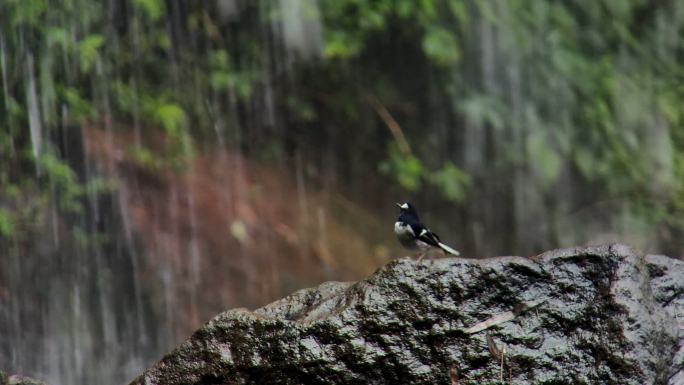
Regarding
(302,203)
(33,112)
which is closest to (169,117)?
(33,112)

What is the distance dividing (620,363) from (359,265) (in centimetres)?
599

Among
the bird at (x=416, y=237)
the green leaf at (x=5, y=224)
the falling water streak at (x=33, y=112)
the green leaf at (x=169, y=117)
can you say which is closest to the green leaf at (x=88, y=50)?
the falling water streak at (x=33, y=112)

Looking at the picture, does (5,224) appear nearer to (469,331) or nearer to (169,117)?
(169,117)

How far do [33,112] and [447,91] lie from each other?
175 inches

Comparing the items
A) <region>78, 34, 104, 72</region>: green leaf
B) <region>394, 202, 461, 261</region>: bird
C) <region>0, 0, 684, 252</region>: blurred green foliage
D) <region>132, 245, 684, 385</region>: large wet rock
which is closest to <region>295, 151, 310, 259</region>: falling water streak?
<region>0, 0, 684, 252</region>: blurred green foliage

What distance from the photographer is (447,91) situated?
955 centimetres

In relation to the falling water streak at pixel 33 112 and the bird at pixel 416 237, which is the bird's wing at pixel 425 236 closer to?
the bird at pixel 416 237

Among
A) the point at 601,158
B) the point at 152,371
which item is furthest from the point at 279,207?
the point at 152,371

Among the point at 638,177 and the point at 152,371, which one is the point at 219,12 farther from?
the point at 152,371

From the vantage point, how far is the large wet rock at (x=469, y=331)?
2768 millimetres

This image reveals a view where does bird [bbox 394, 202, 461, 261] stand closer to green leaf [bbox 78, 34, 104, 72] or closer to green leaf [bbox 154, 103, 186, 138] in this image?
green leaf [bbox 78, 34, 104, 72]

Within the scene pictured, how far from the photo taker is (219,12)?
29.4 feet

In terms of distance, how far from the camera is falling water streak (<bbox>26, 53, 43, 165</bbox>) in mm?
7383

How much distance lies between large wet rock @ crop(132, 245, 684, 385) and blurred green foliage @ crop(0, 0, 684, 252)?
5.75 meters
